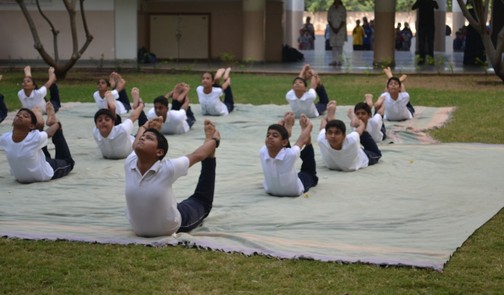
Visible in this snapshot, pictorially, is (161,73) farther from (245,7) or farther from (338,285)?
(338,285)

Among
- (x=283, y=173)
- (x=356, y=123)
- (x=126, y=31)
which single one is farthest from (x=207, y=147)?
(x=126, y=31)

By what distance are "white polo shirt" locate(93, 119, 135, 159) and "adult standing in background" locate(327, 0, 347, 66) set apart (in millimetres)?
13413

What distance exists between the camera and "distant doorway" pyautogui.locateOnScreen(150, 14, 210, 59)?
2412 centimetres

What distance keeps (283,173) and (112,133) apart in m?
2.36

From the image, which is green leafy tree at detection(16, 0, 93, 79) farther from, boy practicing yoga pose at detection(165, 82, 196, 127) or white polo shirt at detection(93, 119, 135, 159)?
white polo shirt at detection(93, 119, 135, 159)

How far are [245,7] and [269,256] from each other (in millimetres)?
17204

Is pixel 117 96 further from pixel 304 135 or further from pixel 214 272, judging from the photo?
pixel 214 272

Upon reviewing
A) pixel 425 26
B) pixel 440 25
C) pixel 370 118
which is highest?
pixel 440 25

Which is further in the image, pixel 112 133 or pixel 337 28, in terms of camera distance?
pixel 337 28

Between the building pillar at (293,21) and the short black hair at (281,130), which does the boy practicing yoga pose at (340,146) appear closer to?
the short black hair at (281,130)

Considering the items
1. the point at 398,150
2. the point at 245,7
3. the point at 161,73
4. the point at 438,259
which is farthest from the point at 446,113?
the point at 245,7

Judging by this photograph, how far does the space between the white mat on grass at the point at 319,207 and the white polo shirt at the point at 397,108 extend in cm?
174

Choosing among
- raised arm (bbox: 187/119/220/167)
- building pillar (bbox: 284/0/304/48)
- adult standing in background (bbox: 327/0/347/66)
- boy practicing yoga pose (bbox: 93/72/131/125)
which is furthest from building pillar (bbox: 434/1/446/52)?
raised arm (bbox: 187/119/220/167)

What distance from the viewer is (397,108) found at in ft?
39.1
